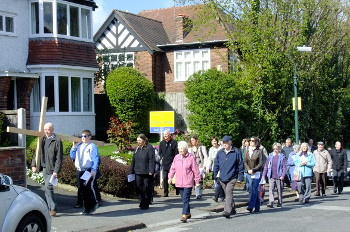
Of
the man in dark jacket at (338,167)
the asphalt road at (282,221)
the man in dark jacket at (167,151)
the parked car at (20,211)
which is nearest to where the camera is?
the parked car at (20,211)

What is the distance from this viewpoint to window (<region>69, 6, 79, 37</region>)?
2486 cm

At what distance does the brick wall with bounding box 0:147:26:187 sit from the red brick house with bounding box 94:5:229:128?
70.3ft

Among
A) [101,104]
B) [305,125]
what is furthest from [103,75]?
[305,125]

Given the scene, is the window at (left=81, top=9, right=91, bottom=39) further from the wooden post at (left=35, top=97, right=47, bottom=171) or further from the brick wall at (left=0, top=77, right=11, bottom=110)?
the wooden post at (left=35, top=97, right=47, bottom=171)

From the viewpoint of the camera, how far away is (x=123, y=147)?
19.9m

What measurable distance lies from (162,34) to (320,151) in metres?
18.8

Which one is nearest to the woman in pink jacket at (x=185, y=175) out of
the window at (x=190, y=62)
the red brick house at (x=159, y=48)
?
the red brick house at (x=159, y=48)

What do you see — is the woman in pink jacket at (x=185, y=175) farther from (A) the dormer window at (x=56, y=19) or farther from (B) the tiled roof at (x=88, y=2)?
(B) the tiled roof at (x=88, y=2)

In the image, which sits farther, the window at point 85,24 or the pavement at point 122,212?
the window at point 85,24

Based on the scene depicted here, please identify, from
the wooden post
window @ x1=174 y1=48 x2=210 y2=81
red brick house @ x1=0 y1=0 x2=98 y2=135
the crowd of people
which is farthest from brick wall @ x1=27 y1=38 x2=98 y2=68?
the wooden post

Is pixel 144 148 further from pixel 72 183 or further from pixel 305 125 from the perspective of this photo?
pixel 305 125

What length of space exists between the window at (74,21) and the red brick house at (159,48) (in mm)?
8243

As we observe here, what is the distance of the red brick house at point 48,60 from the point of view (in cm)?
2272

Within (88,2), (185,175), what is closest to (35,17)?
(88,2)
